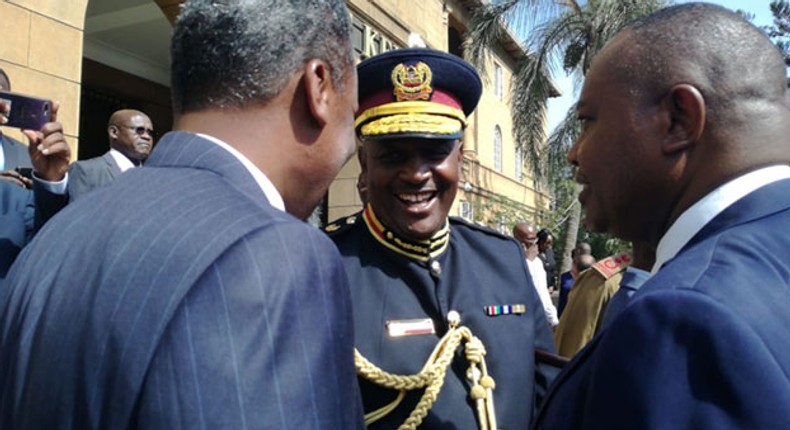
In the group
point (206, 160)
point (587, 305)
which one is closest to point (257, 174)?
point (206, 160)

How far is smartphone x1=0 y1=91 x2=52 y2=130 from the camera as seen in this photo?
9.05ft

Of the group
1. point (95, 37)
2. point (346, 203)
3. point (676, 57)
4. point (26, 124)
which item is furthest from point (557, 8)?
point (676, 57)

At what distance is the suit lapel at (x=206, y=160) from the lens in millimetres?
1028

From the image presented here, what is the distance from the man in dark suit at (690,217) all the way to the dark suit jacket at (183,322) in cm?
40

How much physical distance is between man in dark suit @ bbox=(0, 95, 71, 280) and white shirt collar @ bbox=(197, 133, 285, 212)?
1.89m

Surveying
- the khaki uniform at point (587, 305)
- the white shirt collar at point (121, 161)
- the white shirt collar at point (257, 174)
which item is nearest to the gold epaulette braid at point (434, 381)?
the white shirt collar at point (257, 174)

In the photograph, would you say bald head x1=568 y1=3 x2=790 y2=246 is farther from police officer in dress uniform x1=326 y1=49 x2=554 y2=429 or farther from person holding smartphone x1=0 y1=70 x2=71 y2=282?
person holding smartphone x1=0 y1=70 x2=71 y2=282

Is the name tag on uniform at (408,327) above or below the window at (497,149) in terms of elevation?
below

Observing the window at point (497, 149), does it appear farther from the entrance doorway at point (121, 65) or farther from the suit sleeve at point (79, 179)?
the suit sleeve at point (79, 179)

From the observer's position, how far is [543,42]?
14484 millimetres

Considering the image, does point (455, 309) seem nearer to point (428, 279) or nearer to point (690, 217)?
point (428, 279)

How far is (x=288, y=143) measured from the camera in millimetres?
1133

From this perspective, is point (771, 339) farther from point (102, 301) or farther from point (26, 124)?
point (26, 124)

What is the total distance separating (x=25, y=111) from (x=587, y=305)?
2815 mm
